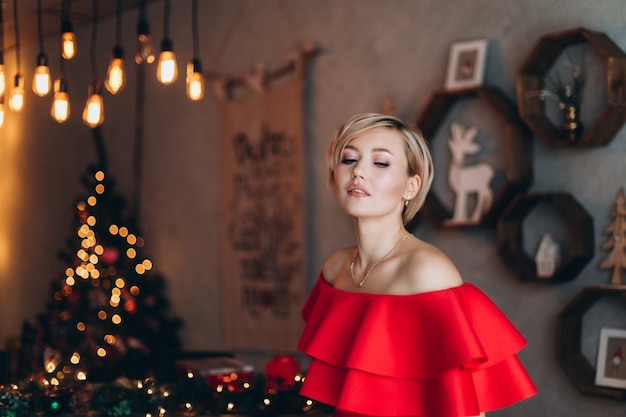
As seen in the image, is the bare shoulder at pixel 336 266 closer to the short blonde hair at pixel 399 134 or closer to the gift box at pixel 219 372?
the short blonde hair at pixel 399 134

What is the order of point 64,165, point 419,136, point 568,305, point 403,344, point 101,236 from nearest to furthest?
point 403,344
point 419,136
point 568,305
point 101,236
point 64,165

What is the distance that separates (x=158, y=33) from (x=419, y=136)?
416cm

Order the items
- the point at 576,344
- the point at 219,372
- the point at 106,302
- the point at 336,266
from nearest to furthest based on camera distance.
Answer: the point at 336,266 → the point at 219,372 → the point at 576,344 → the point at 106,302

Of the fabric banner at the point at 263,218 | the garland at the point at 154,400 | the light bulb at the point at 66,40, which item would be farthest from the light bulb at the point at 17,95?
the fabric banner at the point at 263,218

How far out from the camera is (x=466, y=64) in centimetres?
368

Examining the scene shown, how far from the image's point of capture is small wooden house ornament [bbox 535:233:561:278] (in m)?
3.33

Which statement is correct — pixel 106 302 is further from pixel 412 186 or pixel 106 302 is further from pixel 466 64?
pixel 412 186

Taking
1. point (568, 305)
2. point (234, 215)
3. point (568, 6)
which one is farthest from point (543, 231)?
point (234, 215)

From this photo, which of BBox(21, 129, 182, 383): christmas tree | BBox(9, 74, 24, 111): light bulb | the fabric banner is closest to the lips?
BBox(9, 74, 24, 111): light bulb

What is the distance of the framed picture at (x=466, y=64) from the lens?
361 centimetres

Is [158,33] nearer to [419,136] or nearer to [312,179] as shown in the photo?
[312,179]

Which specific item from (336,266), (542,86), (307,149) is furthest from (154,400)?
(307,149)

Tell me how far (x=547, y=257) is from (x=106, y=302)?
3.05 metres

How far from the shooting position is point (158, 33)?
5.72m
